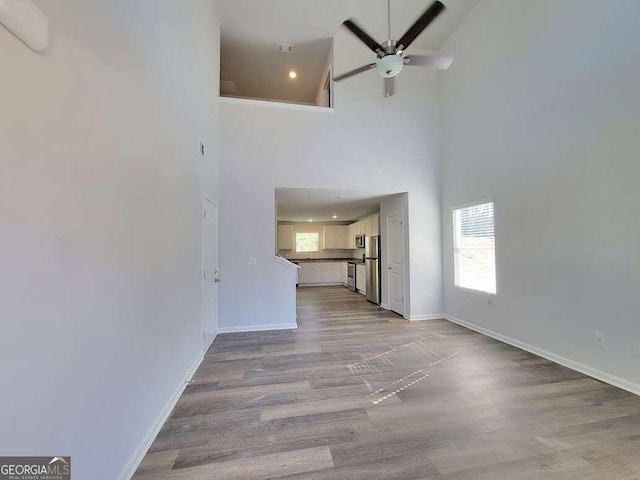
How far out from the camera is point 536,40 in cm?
333

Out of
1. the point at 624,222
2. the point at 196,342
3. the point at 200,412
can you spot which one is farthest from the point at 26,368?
the point at 624,222

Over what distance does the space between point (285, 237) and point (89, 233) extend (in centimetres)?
868

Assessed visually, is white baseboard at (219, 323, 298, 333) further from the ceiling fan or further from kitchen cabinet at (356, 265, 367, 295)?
the ceiling fan

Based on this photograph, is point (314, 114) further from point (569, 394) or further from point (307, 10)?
point (569, 394)

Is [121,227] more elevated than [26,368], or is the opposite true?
[121,227]

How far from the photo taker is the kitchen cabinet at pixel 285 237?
32.3 feet

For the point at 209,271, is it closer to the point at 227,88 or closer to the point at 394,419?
the point at 394,419

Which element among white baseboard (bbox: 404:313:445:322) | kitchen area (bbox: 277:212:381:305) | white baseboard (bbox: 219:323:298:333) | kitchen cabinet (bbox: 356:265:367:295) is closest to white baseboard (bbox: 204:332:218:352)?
white baseboard (bbox: 219:323:298:333)

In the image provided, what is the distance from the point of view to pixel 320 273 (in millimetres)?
9672

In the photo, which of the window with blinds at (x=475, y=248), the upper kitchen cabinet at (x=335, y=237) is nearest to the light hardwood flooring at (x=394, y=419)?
the window with blinds at (x=475, y=248)

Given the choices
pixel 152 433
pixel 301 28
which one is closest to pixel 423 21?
pixel 301 28

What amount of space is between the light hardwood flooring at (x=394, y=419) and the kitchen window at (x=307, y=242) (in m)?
6.82

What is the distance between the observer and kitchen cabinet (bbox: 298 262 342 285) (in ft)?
31.4

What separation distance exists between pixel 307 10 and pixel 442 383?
5.56 metres
